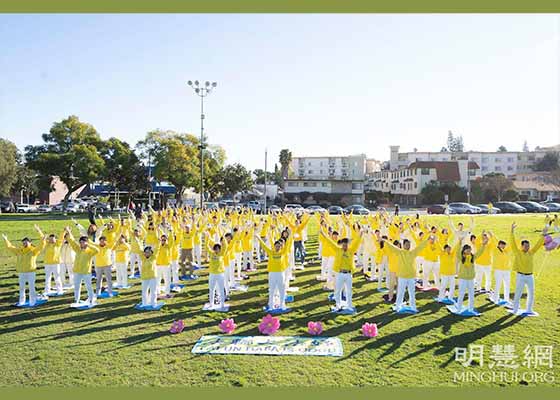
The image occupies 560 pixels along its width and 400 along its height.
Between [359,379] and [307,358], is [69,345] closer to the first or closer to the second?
[307,358]

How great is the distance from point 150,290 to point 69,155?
35.7 metres

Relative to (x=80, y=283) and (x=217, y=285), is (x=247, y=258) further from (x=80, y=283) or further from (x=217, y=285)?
(x=80, y=283)

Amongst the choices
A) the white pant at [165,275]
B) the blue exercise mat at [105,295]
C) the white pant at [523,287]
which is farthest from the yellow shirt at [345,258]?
the blue exercise mat at [105,295]

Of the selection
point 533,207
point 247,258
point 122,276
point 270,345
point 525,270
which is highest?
point 533,207

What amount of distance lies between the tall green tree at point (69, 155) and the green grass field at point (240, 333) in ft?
103

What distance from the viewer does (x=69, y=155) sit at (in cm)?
4159

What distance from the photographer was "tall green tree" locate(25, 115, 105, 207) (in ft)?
136

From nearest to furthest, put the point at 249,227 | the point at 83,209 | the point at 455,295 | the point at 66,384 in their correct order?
the point at 66,384, the point at 455,295, the point at 249,227, the point at 83,209

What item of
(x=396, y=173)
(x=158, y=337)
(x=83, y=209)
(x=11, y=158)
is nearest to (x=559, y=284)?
(x=158, y=337)

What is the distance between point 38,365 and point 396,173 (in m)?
68.5

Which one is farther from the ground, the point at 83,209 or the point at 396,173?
the point at 396,173

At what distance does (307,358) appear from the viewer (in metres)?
7.95

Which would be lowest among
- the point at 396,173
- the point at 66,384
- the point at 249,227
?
the point at 66,384

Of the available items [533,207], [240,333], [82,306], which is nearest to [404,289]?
[240,333]
